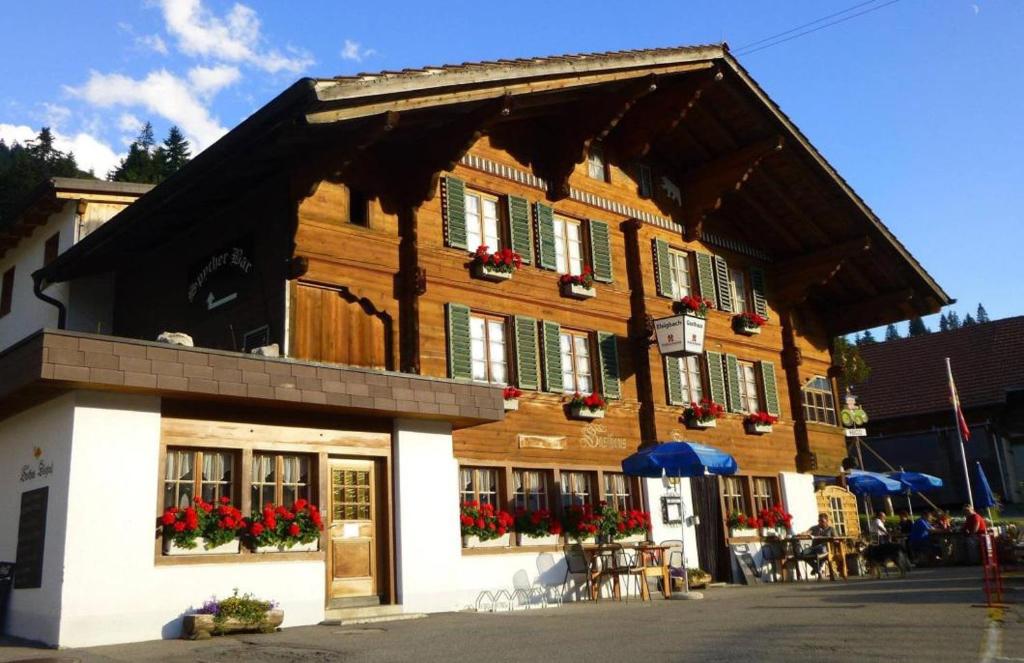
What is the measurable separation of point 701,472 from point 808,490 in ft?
25.5

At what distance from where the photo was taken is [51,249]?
20.7m

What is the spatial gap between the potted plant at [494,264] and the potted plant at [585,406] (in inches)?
96.3

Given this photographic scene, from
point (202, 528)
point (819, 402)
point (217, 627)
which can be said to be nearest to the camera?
point (217, 627)

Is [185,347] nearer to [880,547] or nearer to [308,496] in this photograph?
[308,496]

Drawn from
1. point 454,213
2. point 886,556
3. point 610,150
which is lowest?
point 886,556

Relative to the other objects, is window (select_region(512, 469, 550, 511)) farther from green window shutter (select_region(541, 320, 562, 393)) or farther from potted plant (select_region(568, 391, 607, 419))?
green window shutter (select_region(541, 320, 562, 393))

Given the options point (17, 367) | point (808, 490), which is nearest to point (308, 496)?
point (17, 367)

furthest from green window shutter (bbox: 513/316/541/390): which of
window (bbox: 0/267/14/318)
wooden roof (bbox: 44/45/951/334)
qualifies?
window (bbox: 0/267/14/318)

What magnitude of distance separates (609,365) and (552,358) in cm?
156

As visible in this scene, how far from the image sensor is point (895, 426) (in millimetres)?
35562

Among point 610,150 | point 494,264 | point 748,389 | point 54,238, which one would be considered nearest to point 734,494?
point 748,389

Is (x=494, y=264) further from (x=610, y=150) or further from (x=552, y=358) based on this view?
(x=610, y=150)

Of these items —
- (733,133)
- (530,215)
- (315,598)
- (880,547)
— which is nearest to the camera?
(315,598)

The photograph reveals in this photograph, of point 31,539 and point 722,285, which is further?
point 722,285
